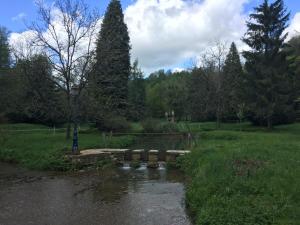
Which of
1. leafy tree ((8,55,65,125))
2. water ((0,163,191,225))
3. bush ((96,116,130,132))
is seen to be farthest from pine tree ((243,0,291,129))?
water ((0,163,191,225))

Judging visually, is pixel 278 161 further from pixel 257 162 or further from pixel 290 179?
pixel 290 179

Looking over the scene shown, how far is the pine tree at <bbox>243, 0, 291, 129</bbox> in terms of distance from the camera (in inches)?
1577

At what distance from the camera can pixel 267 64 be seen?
4150 cm

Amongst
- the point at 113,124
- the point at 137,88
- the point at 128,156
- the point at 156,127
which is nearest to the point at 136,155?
the point at 128,156

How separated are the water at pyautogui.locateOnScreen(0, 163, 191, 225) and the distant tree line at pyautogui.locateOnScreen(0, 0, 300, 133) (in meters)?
6.99

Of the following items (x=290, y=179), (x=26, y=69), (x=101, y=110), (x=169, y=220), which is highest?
(x=26, y=69)

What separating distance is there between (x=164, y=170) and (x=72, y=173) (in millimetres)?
4495

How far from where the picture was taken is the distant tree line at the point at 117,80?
100 ft

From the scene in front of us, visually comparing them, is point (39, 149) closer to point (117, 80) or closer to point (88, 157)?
point (88, 157)

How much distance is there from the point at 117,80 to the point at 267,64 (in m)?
15.8

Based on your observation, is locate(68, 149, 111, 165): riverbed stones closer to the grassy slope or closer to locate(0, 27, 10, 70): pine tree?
the grassy slope

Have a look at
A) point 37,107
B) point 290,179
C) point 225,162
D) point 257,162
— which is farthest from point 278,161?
point 37,107

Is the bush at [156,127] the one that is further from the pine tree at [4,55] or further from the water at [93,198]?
the water at [93,198]

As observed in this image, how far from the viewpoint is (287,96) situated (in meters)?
39.9
